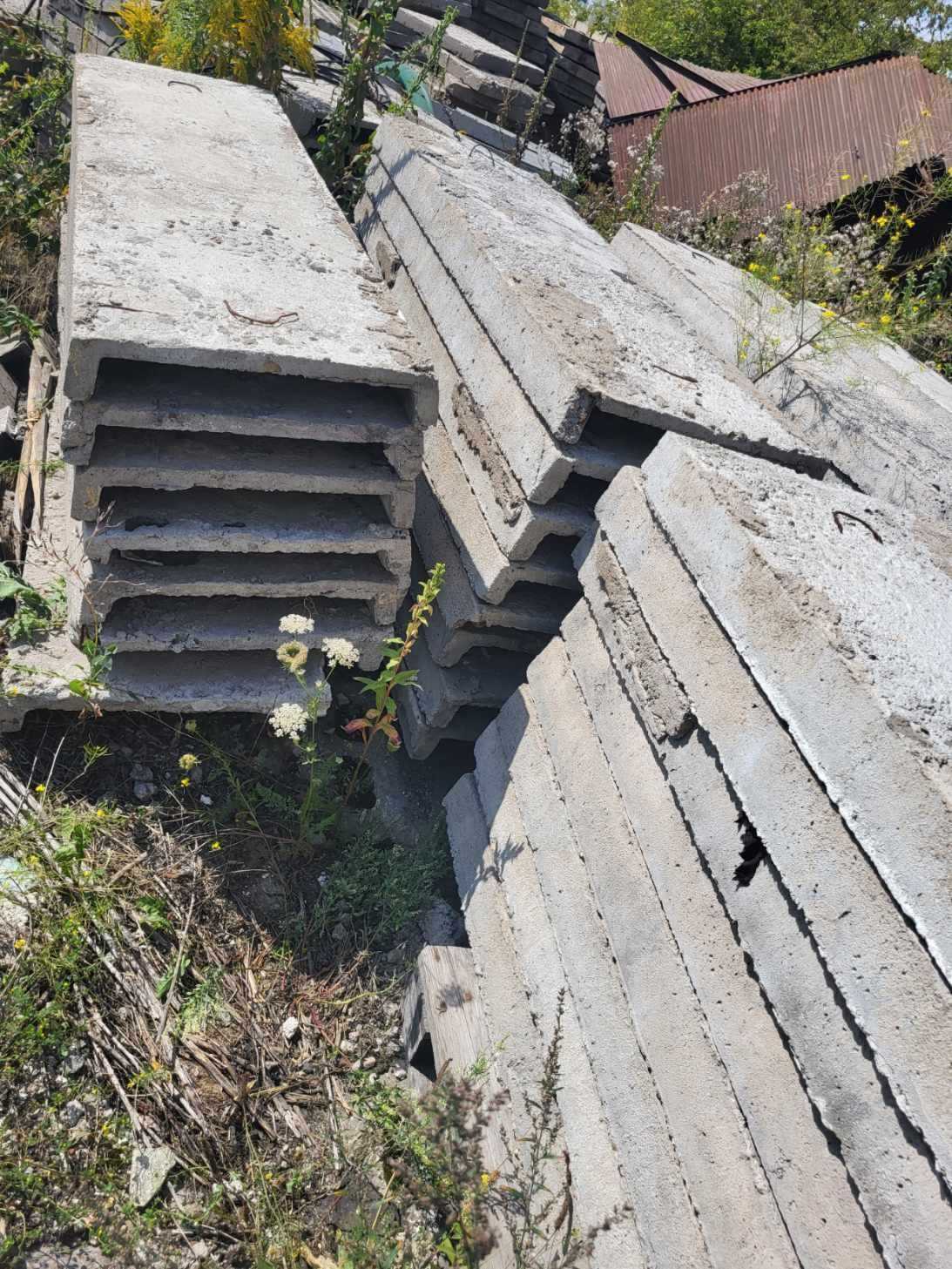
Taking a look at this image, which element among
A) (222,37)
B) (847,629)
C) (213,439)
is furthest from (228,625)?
(222,37)

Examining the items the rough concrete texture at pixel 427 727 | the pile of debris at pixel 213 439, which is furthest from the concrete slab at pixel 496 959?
the pile of debris at pixel 213 439

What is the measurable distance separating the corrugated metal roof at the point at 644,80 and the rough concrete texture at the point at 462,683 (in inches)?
254

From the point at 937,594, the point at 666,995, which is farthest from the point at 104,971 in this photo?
the point at 937,594

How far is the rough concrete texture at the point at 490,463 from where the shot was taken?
273cm

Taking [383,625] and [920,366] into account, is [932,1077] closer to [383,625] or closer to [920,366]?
[383,625]

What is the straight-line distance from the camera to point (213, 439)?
264 cm

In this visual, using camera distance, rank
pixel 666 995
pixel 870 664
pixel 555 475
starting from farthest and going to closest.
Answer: pixel 555 475 → pixel 666 995 → pixel 870 664

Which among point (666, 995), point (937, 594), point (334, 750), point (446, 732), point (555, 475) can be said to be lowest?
point (334, 750)

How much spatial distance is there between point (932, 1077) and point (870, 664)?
0.71 m

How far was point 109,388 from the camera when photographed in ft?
7.87

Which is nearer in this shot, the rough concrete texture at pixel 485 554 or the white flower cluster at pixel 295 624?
the white flower cluster at pixel 295 624

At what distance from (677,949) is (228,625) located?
5.37ft

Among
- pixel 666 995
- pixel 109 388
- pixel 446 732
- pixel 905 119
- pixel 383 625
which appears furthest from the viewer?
pixel 905 119

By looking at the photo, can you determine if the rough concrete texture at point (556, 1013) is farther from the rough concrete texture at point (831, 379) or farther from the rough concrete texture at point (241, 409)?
the rough concrete texture at point (831, 379)
